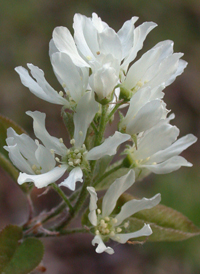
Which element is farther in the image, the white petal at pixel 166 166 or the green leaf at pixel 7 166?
the green leaf at pixel 7 166

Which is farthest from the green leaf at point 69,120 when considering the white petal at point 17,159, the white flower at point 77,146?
the white petal at point 17,159

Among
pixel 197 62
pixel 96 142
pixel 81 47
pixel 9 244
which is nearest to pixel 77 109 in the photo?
pixel 96 142

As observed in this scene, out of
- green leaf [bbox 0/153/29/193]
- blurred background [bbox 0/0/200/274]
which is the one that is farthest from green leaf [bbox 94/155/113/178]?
blurred background [bbox 0/0/200/274]

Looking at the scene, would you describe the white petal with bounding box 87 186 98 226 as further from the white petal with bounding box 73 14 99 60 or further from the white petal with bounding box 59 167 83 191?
the white petal with bounding box 73 14 99 60

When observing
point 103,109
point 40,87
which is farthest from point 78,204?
point 40,87

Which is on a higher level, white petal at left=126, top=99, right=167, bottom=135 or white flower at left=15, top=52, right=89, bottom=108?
white flower at left=15, top=52, right=89, bottom=108

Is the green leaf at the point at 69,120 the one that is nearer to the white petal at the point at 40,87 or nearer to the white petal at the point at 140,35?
the white petal at the point at 40,87
